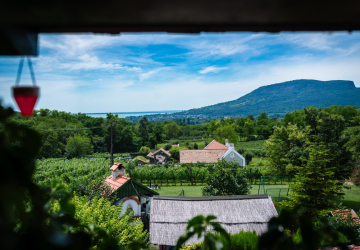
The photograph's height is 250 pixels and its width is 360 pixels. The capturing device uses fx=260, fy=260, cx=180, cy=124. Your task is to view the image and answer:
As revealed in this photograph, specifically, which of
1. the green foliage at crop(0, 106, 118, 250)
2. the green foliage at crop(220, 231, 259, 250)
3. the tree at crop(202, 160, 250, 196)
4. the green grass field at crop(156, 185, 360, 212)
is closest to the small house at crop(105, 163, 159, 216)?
the tree at crop(202, 160, 250, 196)

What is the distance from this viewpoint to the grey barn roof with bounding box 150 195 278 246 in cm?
775

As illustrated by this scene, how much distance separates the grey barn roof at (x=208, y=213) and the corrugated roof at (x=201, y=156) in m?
25.3

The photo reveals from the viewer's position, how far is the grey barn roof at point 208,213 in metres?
7.75

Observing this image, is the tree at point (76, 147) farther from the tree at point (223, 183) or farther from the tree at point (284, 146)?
the tree at point (223, 183)

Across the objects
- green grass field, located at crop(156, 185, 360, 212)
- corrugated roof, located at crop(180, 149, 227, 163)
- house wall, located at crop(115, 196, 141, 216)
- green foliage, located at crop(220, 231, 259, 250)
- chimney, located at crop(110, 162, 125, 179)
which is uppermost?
green foliage, located at crop(220, 231, 259, 250)

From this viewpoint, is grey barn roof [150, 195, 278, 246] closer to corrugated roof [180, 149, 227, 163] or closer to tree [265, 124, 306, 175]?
tree [265, 124, 306, 175]

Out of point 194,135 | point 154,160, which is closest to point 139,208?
point 154,160

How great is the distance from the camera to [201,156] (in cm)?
3488

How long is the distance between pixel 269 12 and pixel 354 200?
23.7 meters

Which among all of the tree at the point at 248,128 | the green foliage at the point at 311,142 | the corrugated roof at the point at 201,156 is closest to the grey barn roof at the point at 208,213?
the green foliage at the point at 311,142

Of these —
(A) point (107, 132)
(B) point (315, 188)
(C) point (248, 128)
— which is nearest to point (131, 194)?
(B) point (315, 188)

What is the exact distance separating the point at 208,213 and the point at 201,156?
26.7 m

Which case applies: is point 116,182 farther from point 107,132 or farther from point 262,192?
point 107,132

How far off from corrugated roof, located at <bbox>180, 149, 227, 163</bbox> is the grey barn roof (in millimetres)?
25262
